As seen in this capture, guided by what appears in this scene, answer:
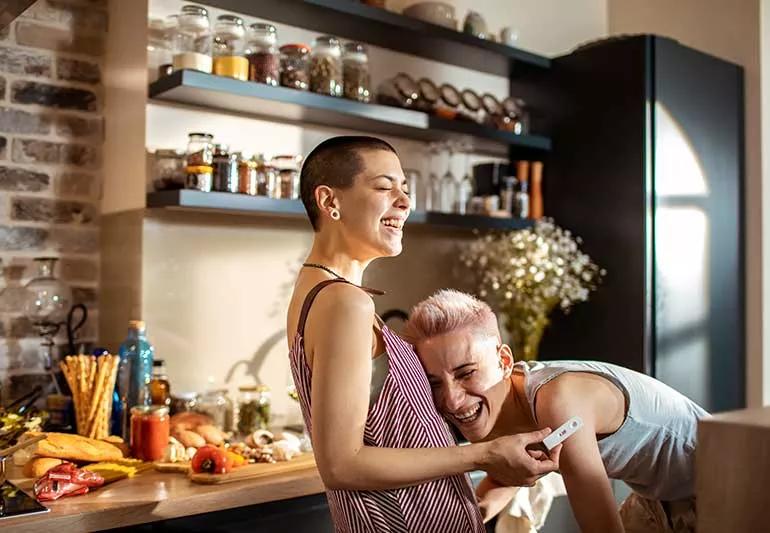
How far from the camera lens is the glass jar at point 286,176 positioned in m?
2.89

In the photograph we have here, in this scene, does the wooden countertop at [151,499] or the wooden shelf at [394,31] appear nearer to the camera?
the wooden countertop at [151,499]

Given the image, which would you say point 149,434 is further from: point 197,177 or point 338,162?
point 338,162

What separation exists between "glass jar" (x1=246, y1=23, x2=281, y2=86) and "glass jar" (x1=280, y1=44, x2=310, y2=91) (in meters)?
0.05

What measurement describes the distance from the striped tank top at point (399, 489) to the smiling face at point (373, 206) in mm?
141

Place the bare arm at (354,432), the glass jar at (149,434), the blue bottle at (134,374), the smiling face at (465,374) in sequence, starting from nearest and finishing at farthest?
1. the bare arm at (354,432)
2. the smiling face at (465,374)
3. the glass jar at (149,434)
4. the blue bottle at (134,374)

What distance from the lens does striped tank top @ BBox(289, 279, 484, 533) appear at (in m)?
1.56

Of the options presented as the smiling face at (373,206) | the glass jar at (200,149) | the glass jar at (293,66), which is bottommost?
the smiling face at (373,206)

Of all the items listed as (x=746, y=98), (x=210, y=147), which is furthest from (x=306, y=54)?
(x=746, y=98)

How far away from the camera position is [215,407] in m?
2.76

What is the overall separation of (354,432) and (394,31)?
212cm

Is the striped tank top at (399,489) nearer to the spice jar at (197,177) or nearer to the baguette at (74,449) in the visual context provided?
the baguette at (74,449)

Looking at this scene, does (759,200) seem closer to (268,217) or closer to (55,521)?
(268,217)

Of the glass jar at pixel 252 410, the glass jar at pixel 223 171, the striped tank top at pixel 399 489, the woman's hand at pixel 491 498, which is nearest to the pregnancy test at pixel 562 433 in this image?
the striped tank top at pixel 399 489

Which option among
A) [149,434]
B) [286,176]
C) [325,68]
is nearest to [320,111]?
[325,68]
